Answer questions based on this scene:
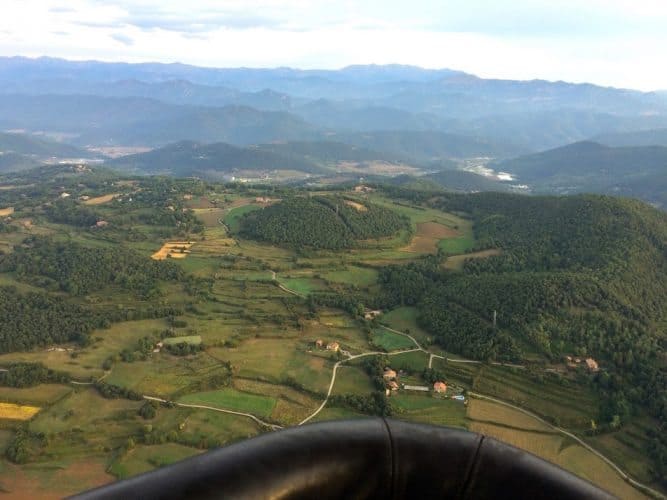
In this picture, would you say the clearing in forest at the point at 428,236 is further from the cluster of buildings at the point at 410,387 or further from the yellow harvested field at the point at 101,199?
the yellow harvested field at the point at 101,199

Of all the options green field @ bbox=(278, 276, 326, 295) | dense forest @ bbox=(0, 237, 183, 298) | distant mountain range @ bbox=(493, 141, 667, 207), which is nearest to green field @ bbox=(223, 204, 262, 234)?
dense forest @ bbox=(0, 237, 183, 298)

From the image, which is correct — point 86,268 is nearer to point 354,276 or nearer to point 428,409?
point 354,276

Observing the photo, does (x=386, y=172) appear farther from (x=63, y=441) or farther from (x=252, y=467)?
(x=252, y=467)

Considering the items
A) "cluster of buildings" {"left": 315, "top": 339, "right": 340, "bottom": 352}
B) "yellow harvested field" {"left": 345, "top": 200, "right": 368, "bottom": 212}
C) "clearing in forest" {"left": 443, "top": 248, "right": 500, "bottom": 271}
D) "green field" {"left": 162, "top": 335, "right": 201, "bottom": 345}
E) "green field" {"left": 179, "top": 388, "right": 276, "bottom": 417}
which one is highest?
"yellow harvested field" {"left": 345, "top": 200, "right": 368, "bottom": 212}

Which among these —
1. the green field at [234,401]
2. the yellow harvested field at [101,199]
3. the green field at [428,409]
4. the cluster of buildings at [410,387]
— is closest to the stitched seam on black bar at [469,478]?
Result: the green field at [428,409]

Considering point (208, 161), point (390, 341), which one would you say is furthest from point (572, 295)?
point (208, 161)

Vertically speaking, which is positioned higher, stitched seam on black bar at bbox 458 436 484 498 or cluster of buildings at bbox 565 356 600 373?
stitched seam on black bar at bbox 458 436 484 498

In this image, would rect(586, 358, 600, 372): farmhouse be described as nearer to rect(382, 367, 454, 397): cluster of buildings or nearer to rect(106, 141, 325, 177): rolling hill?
rect(382, 367, 454, 397): cluster of buildings
